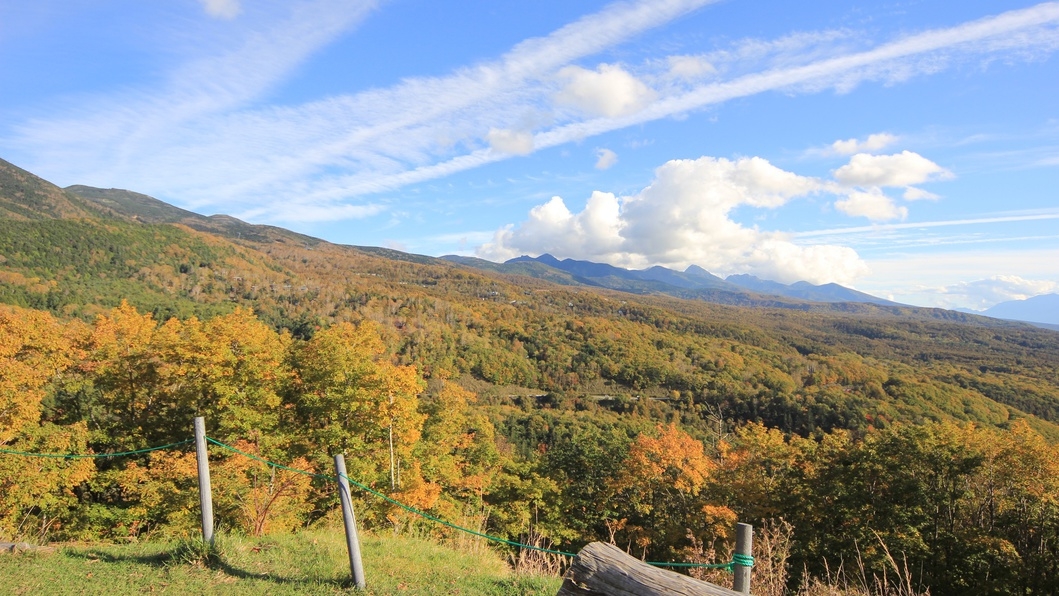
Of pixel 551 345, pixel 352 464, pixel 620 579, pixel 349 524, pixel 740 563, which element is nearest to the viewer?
pixel 620 579

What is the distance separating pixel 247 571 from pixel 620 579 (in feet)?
14.3

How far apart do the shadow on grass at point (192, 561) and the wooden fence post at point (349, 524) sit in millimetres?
250

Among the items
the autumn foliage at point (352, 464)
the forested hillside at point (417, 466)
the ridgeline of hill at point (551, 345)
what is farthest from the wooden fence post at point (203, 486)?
the ridgeline of hill at point (551, 345)

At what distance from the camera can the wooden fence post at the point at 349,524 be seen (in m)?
4.74

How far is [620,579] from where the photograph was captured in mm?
3045

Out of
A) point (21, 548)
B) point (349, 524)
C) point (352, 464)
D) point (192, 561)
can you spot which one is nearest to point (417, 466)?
A: point (352, 464)

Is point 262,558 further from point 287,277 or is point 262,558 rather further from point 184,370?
point 287,277

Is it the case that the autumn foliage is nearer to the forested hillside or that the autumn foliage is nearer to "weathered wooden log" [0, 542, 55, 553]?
the forested hillside

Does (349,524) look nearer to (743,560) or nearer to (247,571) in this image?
(247,571)

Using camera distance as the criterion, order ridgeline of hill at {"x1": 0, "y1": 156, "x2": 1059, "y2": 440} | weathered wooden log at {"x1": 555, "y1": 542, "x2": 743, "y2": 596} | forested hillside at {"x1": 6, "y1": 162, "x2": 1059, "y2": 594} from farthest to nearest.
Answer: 1. ridgeline of hill at {"x1": 0, "y1": 156, "x2": 1059, "y2": 440}
2. forested hillside at {"x1": 6, "y1": 162, "x2": 1059, "y2": 594}
3. weathered wooden log at {"x1": 555, "y1": 542, "x2": 743, "y2": 596}

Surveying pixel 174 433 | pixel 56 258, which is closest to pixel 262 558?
pixel 174 433

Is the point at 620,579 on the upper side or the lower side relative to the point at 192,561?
upper

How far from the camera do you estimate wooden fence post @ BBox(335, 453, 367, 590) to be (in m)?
4.74

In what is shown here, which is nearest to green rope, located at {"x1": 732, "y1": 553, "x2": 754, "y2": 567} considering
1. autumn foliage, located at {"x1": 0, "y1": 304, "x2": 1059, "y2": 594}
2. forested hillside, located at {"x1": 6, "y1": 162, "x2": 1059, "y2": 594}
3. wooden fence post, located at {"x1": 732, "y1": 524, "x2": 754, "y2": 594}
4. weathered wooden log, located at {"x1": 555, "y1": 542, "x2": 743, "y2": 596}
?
wooden fence post, located at {"x1": 732, "y1": 524, "x2": 754, "y2": 594}
